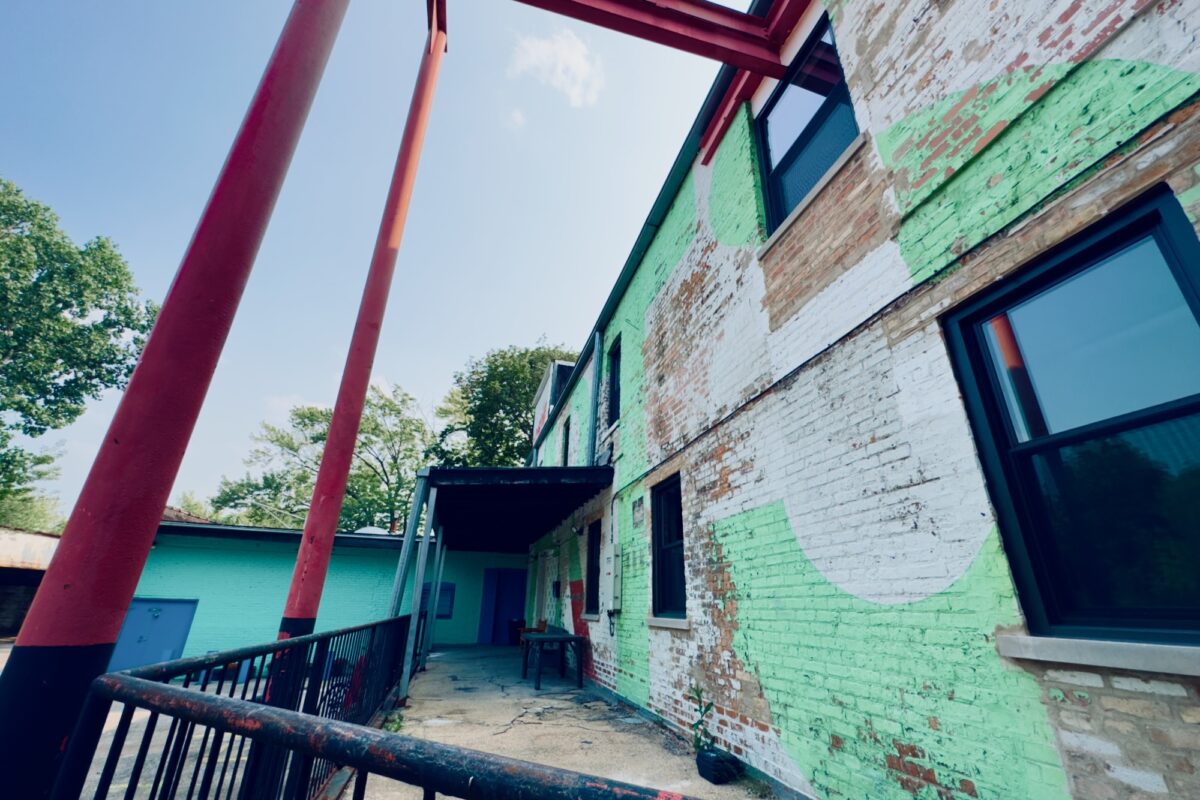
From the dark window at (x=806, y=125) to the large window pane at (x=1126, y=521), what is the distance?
9.00 ft

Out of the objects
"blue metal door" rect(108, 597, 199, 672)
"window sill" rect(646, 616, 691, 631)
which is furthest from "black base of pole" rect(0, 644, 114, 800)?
"blue metal door" rect(108, 597, 199, 672)

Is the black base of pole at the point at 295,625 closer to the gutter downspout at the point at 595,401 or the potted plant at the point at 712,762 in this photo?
the potted plant at the point at 712,762

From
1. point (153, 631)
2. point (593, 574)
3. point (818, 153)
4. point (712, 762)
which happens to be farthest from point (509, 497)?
point (153, 631)

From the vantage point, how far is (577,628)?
8.77 meters

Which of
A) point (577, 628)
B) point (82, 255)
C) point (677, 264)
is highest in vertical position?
point (82, 255)

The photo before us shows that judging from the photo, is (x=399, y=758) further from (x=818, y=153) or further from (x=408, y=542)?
(x=408, y=542)

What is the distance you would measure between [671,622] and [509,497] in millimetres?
4275

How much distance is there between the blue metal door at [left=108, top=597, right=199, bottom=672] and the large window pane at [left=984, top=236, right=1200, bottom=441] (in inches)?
597

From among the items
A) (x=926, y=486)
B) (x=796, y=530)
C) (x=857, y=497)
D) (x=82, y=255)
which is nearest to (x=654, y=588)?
(x=796, y=530)

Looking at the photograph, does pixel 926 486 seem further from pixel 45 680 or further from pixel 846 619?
pixel 45 680

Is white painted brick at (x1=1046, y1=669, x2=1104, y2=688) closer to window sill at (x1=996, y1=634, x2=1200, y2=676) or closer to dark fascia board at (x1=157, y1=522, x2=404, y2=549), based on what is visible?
window sill at (x1=996, y1=634, x2=1200, y2=676)

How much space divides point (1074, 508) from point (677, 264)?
4994 millimetres

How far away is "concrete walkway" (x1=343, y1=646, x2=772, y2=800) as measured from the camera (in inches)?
148

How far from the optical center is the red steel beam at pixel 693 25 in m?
4.76
